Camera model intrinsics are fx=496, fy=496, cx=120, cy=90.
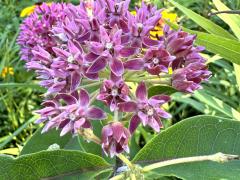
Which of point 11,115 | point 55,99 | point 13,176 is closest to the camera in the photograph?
point 13,176

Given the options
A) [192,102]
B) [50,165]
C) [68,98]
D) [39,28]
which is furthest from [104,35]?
[192,102]

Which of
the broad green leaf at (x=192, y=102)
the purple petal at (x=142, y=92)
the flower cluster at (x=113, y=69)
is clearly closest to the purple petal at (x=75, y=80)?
the flower cluster at (x=113, y=69)

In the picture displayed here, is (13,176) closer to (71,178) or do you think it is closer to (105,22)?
(71,178)

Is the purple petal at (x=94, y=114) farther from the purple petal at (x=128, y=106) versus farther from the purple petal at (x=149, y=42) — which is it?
the purple petal at (x=149, y=42)

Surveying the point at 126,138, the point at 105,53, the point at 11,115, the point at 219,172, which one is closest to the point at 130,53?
the point at 105,53

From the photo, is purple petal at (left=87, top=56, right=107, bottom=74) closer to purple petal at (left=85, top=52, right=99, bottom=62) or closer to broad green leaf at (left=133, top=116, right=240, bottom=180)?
purple petal at (left=85, top=52, right=99, bottom=62)

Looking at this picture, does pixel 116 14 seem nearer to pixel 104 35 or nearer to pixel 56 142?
pixel 104 35

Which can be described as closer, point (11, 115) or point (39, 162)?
point (39, 162)

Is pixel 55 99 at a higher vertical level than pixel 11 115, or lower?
higher
